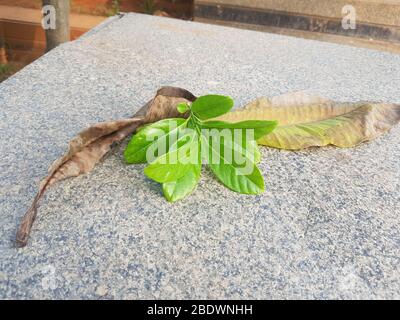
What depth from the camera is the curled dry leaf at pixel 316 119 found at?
0.81m

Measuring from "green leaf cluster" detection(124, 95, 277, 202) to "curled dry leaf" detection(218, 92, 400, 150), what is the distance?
0.46 ft

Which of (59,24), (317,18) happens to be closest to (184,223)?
(59,24)

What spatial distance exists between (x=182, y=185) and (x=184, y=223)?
6 cm

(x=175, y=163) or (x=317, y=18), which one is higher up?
(x=317, y=18)

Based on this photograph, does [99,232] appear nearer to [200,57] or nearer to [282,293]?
[282,293]

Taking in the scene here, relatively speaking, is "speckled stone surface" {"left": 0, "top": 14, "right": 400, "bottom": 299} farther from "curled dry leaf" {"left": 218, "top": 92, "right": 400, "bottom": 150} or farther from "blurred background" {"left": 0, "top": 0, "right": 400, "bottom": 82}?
"blurred background" {"left": 0, "top": 0, "right": 400, "bottom": 82}

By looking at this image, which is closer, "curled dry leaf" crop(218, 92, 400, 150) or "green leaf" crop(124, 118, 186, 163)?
"green leaf" crop(124, 118, 186, 163)

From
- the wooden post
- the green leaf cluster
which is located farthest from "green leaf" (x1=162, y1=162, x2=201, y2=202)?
the wooden post

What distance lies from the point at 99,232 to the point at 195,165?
0.18 metres

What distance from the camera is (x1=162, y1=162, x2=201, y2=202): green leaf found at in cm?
66

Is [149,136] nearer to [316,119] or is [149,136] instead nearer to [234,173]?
[234,173]

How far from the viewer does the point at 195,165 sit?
2.18ft

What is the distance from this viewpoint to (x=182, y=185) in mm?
667
